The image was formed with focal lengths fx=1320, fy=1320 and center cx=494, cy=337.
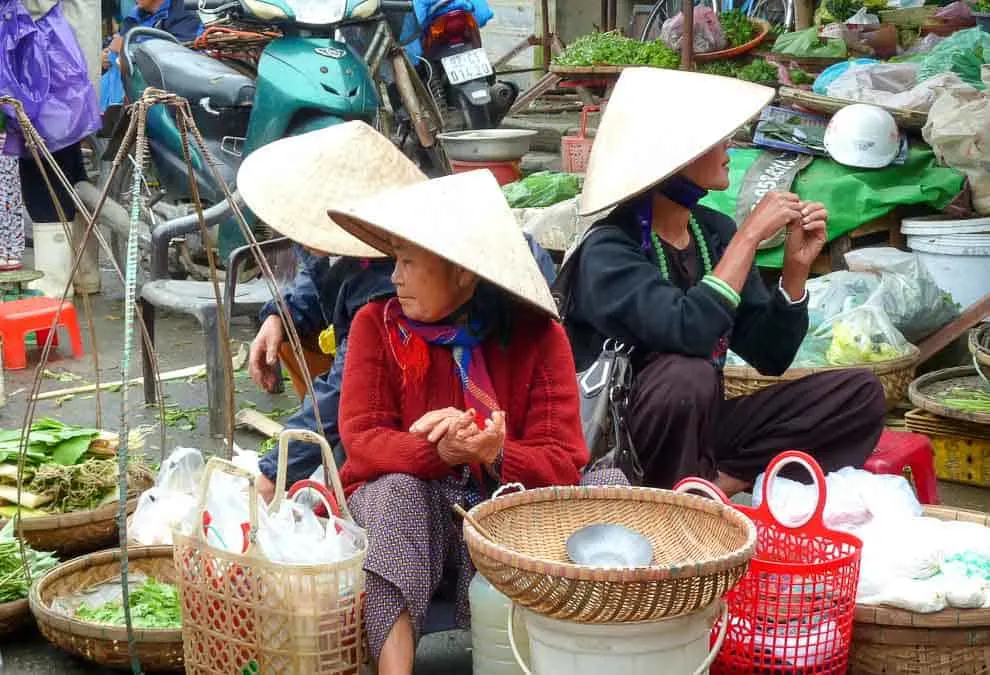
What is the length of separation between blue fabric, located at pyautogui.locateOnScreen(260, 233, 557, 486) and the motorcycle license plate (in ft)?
14.8

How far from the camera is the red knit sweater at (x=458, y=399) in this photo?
278cm

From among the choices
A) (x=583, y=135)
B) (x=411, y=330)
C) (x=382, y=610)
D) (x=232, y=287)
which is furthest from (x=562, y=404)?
(x=583, y=135)

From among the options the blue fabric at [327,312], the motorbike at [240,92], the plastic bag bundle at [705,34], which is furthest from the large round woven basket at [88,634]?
the plastic bag bundle at [705,34]

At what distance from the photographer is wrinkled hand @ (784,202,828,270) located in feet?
10.7

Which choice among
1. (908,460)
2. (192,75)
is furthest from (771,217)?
(192,75)

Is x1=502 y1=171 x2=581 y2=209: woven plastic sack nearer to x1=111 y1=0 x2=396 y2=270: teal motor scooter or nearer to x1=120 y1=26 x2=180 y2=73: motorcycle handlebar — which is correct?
x1=111 y1=0 x2=396 y2=270: teal motor scooter

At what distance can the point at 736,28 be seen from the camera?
27.1ft

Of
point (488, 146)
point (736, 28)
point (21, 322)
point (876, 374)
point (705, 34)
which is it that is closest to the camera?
point (876, 374)

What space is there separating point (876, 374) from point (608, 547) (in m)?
2.27

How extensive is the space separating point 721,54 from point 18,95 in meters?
4.03

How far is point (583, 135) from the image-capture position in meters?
7.04

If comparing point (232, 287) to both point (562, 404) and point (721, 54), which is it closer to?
point (562, 404)

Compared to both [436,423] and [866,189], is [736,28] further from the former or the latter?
[436,423]

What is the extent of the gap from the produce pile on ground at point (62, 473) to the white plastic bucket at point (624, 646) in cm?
180
